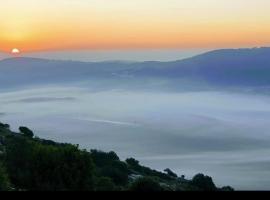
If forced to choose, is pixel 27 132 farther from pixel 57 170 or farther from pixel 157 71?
pixel 157 71

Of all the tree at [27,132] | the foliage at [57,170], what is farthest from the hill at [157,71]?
the foliage at [57,170]

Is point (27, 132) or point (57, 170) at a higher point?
point (27, 132)

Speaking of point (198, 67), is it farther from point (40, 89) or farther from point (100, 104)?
point (40, 89)

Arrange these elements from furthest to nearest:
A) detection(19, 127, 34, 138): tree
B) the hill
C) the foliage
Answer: the hill < detection(19, 127, 34, 138): tree < the foliage

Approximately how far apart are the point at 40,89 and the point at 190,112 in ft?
117

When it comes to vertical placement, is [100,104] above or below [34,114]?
above

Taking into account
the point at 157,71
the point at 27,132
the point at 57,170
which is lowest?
the point at 57,170

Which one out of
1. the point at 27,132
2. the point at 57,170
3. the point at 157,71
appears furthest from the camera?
the point at 157,71

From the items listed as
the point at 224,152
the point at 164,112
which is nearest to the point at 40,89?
the point at 164,112

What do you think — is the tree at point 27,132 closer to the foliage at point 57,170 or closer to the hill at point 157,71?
the foliage at point 57,170

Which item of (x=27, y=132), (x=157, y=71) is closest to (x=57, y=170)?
(x=27, y=132)

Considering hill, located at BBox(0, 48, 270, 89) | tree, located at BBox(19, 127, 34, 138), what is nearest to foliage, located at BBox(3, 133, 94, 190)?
tree, located at BBox(19, 127, 34, 138)

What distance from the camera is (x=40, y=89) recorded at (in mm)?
132000

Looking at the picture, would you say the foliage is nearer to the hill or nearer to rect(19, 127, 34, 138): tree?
rect(19, 127, 34, 138): tree
